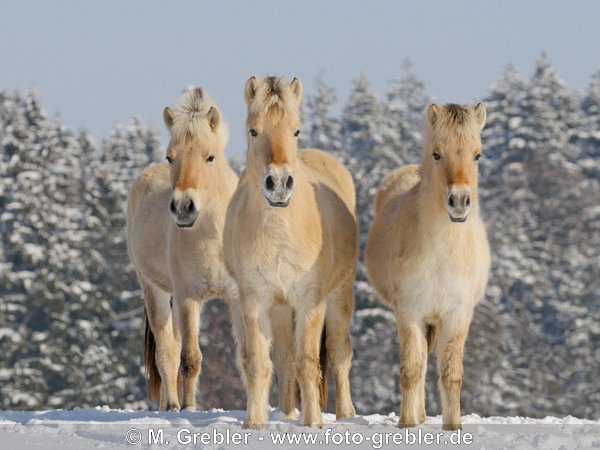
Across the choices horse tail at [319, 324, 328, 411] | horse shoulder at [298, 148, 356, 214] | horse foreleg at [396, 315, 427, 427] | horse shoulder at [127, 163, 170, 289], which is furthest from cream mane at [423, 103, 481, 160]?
horse shoulder at [127, 163, 170, 289]

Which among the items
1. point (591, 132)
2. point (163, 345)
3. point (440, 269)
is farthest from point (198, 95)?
point (591, 132)

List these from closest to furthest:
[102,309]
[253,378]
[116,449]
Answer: [116,449]
[253,378]
[102,309]

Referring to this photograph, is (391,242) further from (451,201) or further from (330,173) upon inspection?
(330,173)

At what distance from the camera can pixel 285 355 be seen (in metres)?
11.2

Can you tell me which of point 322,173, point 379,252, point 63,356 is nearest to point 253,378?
point 379,252

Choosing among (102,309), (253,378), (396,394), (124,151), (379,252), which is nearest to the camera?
(253,378)

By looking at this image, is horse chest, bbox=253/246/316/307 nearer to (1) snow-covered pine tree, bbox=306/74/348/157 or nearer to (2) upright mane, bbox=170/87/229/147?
(2) upright mane, bbox=170/87/229/147

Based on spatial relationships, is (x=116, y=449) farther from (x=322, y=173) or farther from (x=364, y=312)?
(x=364, y=312)

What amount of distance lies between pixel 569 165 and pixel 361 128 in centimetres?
1490

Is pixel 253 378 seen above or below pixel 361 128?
below

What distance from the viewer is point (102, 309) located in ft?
148

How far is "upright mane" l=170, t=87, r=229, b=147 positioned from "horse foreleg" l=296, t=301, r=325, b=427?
8.38 ft

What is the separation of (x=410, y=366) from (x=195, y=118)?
3.38m

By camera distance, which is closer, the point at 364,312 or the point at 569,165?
the point at 364,312
